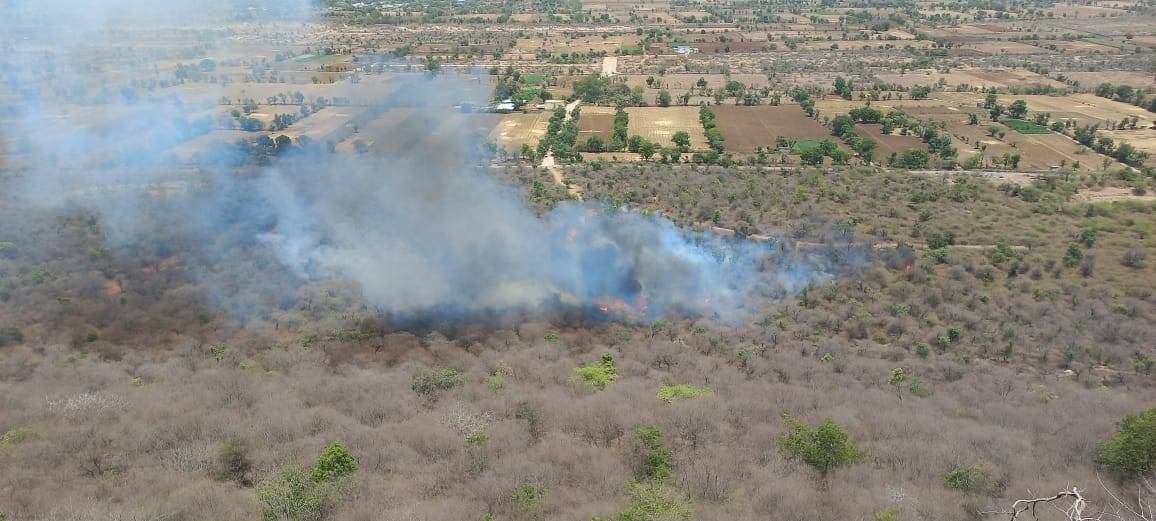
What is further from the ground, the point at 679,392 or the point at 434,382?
the point at 434,382

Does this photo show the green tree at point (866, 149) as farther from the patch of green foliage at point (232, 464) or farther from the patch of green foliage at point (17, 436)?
the patch of green foliage at point (17, 436)

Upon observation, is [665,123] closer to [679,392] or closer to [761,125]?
[761,125]

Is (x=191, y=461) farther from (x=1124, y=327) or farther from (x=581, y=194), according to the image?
(x=1124, y=327)

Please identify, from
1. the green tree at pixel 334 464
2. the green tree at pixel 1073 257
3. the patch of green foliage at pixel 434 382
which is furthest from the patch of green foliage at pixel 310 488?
the green tree at pixel 1073 257

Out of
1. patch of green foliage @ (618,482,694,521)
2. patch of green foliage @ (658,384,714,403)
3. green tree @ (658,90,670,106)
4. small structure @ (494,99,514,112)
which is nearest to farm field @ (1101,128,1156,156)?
green tree @ (658,90,670,106)

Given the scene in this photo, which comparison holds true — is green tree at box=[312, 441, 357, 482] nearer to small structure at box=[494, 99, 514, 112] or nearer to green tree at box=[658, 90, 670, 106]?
small structure at box=[494, 99, 514, 112]

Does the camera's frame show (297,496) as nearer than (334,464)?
Yes

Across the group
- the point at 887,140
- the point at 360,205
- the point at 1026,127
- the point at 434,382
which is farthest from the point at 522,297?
the point at 1026,127

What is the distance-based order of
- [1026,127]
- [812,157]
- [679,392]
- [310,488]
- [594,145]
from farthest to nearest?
[1026,127] → [594,145] → [812,157] → [679,392] → [310,488]
